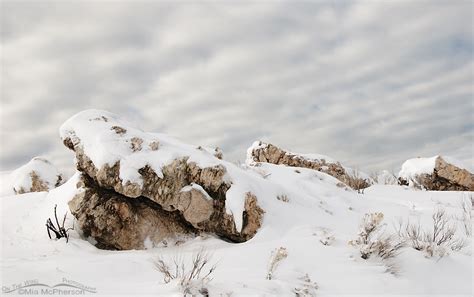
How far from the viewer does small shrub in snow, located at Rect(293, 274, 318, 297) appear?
5884mm

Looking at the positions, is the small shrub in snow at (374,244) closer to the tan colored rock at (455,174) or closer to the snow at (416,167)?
the tan colored rock at (455,174)

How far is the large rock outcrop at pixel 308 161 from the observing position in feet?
75.5

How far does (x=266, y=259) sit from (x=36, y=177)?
2067 centimetres

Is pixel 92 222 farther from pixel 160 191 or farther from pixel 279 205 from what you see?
pixel 279 205

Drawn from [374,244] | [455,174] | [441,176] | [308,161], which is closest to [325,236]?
[374,244]

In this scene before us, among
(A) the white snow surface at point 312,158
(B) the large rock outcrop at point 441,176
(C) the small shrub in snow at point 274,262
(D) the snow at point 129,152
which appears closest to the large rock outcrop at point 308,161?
(A) the white snow surface at point 312,158

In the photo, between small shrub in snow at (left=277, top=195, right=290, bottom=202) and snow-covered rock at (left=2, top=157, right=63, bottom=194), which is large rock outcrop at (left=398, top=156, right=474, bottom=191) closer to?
small shrub in snow at (left=277, top=195, right=290, bottom=202)

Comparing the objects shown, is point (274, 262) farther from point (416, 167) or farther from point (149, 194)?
point (416, 167)

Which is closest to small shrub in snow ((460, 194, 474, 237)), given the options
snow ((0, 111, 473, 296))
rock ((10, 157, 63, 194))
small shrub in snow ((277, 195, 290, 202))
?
snow ((0, 111, 473, 296))

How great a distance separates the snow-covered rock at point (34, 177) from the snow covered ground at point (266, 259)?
10.9m

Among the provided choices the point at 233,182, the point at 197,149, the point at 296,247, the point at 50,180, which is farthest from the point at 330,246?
the point at 50,180

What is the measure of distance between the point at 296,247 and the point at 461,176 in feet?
58.4

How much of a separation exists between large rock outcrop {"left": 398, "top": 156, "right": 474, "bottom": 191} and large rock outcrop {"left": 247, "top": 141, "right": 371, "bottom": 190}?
305 cm

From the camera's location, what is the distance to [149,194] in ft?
33.1
